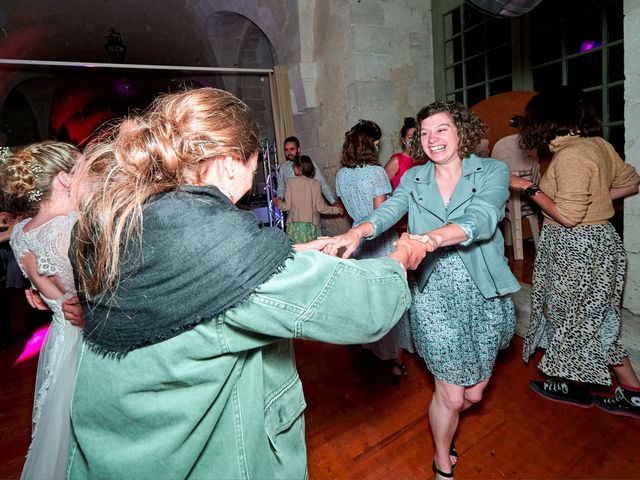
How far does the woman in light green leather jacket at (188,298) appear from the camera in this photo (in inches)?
28.1

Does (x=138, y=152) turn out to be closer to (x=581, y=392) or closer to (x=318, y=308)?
(x=318, y=308)

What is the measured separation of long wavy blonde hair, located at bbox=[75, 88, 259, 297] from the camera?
0.73 m

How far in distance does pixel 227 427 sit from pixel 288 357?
24cm

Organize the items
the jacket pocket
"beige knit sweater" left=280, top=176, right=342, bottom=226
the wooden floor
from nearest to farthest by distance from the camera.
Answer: the jacket pocket, the wooden floor, "beige knit sweater" left=280, top=176, right=342, bottom=226

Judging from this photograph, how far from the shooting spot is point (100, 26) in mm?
8570

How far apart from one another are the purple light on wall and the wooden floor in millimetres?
2728

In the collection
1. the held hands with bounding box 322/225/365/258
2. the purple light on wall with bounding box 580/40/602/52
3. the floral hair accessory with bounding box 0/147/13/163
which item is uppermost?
the purple light on wall with bounding box 580/40/602/52

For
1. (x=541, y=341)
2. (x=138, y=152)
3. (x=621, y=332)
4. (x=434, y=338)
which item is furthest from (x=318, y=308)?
(x=621, y=332)

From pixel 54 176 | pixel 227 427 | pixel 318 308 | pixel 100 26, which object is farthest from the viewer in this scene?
pixel 100 26

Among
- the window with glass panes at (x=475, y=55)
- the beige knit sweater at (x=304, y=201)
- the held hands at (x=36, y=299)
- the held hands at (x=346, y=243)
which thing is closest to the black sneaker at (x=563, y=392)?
the held hands at (x=346, y=243)

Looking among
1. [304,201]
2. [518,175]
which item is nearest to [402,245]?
[304,201]

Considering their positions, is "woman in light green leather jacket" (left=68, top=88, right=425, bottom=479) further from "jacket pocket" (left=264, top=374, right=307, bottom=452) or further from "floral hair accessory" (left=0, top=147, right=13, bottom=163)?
"floral hair accessory" (left=0, top=147, right=13, bottom=163)

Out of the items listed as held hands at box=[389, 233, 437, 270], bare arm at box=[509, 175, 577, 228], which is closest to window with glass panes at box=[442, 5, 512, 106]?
bare arm at box=[509, 175, 577, 228]

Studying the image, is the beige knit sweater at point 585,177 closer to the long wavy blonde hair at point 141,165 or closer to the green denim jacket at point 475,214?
the green denim jacket at point 475,214
